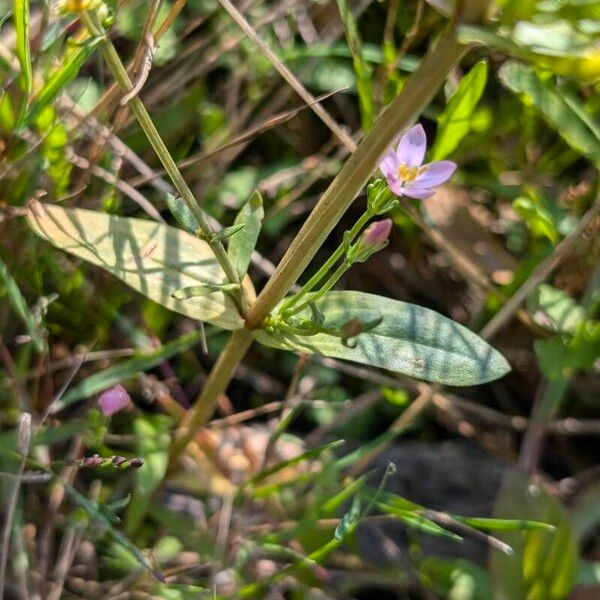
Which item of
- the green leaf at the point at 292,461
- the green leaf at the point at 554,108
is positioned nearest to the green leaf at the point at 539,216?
the green leaf at the point at 554,108

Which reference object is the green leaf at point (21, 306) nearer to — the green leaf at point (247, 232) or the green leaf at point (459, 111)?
the green leaf at point (247, 232)

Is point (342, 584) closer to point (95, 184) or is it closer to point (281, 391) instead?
point (281, 391)

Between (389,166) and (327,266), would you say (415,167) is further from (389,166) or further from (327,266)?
(327,266)

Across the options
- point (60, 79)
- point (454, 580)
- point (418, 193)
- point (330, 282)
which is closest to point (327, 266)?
point (330, 282)

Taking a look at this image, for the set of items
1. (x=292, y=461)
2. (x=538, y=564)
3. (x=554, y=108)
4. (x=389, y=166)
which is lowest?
(x=538, y=564)

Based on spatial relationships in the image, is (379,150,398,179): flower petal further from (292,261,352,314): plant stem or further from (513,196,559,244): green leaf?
(513,196,559,244): green leaf

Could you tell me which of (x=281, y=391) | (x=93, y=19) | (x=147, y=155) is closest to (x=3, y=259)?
(x=147, y=155)
